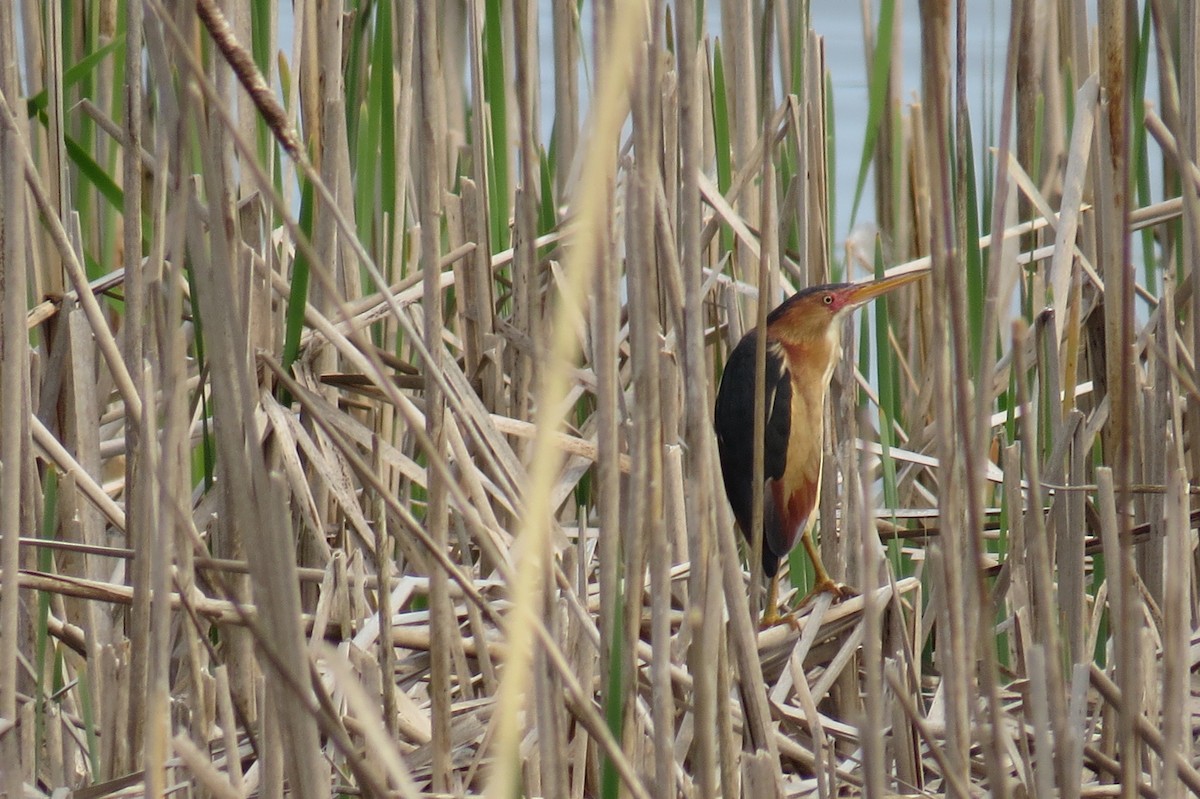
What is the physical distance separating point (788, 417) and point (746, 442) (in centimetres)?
24

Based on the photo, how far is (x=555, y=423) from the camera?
0.65 m

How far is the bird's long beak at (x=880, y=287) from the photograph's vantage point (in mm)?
2355

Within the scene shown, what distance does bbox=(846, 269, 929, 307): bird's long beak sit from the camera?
2355 millimetres

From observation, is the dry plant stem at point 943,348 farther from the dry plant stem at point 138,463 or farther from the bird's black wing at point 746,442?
the bird's black wing at point 746,442

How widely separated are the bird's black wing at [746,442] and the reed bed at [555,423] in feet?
0.25

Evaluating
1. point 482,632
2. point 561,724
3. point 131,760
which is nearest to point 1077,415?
point 482,632

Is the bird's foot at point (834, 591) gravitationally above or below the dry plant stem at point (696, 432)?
below

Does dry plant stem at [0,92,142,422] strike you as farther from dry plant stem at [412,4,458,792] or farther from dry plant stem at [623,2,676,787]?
dry plant stem at [623,2,676,787]

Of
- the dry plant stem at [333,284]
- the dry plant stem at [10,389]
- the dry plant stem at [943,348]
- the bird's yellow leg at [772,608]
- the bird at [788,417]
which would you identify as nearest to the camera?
the dry plant stem at [333,284]

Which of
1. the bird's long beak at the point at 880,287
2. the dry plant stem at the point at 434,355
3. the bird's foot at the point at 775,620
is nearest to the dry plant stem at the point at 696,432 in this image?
the dry plant stem at the point at 434,355

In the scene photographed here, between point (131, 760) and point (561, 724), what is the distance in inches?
21.1

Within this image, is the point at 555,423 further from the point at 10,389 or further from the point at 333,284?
the point at 10,389

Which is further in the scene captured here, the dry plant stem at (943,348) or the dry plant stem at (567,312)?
the dry plant stem at (943,348)

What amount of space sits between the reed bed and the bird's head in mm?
67
